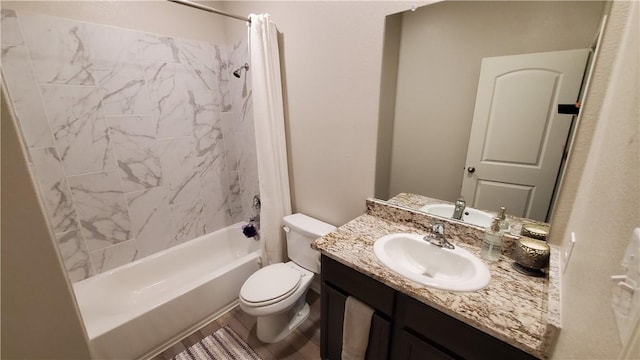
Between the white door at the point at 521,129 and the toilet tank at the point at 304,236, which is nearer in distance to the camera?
the white door at the point at 521,129

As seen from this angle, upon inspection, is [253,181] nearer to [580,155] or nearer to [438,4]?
[438,4]

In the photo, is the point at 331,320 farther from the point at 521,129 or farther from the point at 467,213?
the point at 521,129

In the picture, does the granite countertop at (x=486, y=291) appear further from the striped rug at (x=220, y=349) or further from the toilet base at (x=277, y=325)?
the striped rug at (x=220, y=349)

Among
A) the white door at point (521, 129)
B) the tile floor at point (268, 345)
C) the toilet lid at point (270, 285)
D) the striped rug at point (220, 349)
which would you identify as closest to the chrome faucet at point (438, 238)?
the white door at point (521, 129)

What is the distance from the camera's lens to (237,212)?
2602 millimetres

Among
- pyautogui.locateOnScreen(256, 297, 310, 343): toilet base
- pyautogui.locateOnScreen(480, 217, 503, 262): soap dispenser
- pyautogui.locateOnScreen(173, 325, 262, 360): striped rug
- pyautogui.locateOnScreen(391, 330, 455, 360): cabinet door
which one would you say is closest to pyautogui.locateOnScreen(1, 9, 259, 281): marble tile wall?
pyautogui.locateOnScreen(173, 325, 262, 360): striped rug

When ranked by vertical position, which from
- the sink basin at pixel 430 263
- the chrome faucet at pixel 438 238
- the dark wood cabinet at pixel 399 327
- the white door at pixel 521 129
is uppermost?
the white door at pixel 521 129

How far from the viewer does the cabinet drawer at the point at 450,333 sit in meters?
0.75

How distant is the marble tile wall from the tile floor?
824mm

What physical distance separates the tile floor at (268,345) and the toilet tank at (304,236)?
42 cm

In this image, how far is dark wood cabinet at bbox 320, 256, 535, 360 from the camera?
795 millimetres

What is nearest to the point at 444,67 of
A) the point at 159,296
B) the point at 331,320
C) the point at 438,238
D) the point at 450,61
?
the point at 450,61

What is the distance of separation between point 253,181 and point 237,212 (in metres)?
0.48

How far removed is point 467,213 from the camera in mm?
1202
